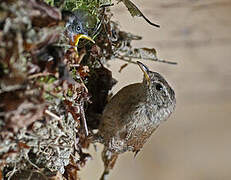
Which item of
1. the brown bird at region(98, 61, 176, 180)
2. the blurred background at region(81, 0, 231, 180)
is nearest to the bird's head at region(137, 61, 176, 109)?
the brown bird at region(98, 61, 176, 180)

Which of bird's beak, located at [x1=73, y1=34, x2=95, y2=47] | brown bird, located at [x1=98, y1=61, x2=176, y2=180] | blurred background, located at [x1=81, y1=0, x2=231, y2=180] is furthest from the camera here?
blurred background, located at [x1=81, y1=0, x2=231, y2=180]

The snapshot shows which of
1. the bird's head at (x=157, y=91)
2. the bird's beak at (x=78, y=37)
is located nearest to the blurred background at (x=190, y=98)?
the bird's head at (x=157, y=91)

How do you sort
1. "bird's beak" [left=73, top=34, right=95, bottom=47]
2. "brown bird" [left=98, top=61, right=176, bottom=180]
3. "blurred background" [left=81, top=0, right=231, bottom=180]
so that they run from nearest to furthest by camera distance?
"bird's beak" [left=73, top=34, right=95, bottom=47]
"brown bird" [left=98, top=61, right=176, bottom=180]
"blurred background" [left=81, top=0, right=231, bottom=180]

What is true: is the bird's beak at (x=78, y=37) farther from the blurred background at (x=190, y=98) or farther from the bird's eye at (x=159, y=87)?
the blurred background at (x=190, y=98)

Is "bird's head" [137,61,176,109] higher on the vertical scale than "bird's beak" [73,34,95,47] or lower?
lower

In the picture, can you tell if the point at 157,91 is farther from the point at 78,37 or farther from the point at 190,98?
the point at 190,98

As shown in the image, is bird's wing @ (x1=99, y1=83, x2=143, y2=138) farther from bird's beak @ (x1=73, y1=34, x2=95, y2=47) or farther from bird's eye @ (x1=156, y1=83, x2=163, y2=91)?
bird's beak @ (x1=73, y1=34, x2=95, y2=47)
